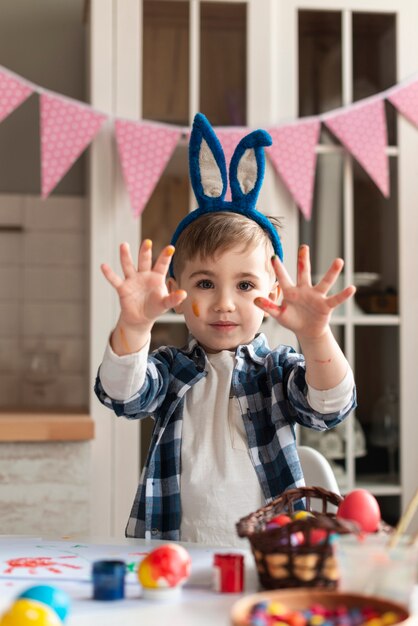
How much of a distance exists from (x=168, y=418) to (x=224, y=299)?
8.2 inches

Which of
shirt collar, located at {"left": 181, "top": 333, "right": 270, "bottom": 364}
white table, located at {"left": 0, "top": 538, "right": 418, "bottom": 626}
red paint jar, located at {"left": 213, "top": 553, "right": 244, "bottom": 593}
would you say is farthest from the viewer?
shirt collar, located at {"left": 181, "top": 333, "right": 270, "bottom": 364}

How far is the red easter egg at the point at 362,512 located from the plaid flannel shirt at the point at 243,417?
31cm

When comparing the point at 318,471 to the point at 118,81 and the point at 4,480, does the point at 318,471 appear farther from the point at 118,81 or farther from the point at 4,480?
the point at 118,81

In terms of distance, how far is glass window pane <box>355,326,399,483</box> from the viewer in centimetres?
263

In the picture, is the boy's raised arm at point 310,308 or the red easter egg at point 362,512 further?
the boy's raised arm at point 310,308

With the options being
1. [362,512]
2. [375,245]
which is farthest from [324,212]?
[362,512]

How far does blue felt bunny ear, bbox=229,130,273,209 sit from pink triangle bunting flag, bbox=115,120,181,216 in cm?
102

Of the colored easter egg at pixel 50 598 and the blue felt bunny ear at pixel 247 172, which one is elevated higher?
the blue felt bunny ear at pixel 247 172

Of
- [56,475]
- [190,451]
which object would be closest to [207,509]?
[190,451]

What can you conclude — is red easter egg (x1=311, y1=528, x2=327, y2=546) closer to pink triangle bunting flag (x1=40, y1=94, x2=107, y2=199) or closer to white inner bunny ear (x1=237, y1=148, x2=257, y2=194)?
white inner bunny ear (x1=237, y1=148, x2=257, y2=194)

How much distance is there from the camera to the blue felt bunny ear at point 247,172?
146cm

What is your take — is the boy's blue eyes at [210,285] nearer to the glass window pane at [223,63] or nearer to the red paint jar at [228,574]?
the red paint jar at [228,574]

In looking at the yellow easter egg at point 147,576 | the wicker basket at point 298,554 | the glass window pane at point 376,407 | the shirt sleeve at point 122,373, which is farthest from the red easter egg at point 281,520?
the glass window pane at point 376,407

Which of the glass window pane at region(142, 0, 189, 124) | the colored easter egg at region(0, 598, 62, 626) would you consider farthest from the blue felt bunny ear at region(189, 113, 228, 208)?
the glass window pane at region(142, 0, 189, 124)
